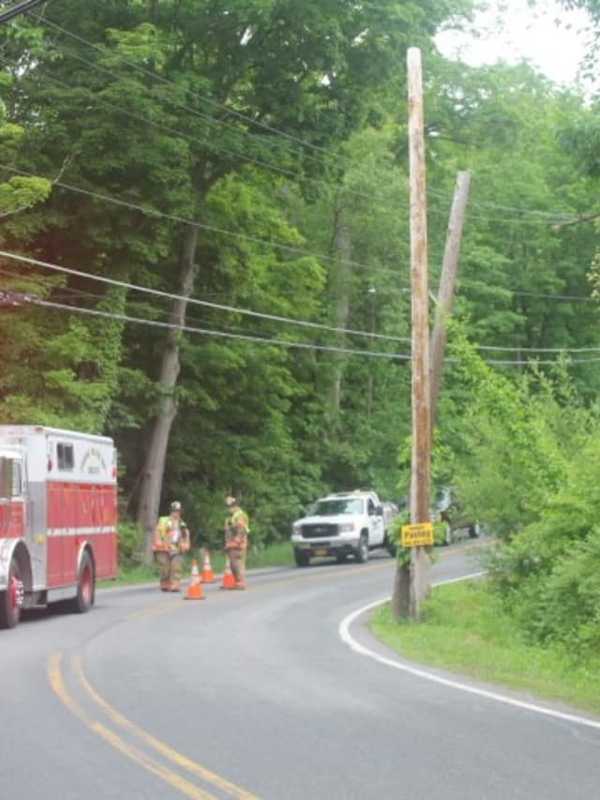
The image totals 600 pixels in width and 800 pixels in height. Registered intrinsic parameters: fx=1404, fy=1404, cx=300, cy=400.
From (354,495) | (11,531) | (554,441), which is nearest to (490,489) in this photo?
(554,441)

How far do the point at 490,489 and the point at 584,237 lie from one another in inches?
1522

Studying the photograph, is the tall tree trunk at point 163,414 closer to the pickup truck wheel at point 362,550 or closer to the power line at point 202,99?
the power line at point 202,99

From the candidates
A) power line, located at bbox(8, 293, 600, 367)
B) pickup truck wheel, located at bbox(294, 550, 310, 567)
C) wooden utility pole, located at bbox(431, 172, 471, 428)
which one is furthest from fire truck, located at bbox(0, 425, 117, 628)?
pickup truck wheel, located at bbox(294, 550, 310, 567)

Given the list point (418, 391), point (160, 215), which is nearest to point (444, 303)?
point (418, 391)

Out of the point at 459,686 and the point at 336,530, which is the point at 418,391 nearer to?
the point at 459,686

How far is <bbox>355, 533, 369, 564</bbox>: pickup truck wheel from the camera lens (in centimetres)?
4075

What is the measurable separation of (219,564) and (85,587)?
52.7ft

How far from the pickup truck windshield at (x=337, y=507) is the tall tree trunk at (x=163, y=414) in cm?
525

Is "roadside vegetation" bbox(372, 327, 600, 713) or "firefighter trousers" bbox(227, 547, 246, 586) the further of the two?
"firefighter trousers" bbox(227, 547, 246, 586)

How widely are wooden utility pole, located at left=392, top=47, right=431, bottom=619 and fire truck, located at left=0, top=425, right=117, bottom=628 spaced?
536cm

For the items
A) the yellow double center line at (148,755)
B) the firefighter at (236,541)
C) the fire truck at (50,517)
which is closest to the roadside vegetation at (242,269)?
the firefighter at (236,541)

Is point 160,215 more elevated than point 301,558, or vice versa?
point 160,215

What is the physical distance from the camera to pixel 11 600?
19781 millimetres

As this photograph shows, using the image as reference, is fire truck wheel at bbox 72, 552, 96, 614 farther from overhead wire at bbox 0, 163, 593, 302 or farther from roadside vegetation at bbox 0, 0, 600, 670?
overhead wire at bbox 0, 163, 593, 302
